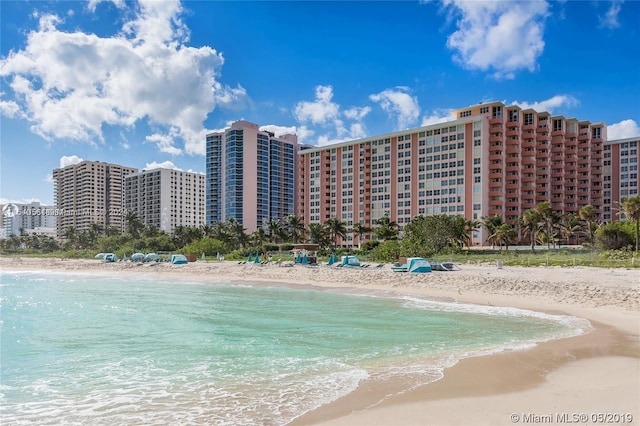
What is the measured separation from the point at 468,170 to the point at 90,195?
14215 cm

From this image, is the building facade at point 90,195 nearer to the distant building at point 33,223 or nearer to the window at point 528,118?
the distant building at point 33,223

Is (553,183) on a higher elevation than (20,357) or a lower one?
higher

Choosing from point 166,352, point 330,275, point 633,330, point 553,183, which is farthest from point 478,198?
point 166,352

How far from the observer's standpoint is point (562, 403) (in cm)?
873

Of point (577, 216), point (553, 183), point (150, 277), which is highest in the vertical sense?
point (553, 183)

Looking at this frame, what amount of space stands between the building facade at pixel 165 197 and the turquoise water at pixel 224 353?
466 feet

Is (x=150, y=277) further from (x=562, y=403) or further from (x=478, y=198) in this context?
(x=478, y=198)

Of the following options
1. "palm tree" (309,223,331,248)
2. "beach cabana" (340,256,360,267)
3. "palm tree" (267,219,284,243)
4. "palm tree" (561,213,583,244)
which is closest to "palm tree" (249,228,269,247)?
"palm tree" (267,219,284,243)

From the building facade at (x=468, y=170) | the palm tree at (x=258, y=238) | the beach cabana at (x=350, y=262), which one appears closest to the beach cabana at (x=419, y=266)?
the beach cabana at (x=350, y=262)

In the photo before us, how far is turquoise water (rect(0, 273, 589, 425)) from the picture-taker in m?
9.63

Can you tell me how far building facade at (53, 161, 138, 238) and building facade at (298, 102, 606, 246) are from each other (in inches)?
3759

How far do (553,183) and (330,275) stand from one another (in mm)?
77565

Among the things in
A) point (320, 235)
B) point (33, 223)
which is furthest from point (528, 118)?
point (33, 223)

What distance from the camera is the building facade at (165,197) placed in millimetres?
162875
